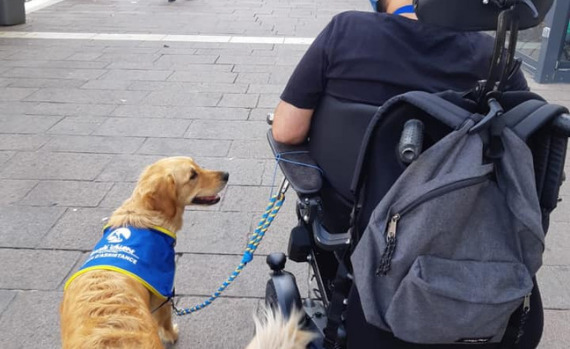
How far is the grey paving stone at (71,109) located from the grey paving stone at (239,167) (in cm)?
173

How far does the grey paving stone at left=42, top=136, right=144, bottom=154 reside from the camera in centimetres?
494

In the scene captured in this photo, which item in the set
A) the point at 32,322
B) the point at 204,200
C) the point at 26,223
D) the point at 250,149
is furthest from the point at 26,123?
the point at 204,200

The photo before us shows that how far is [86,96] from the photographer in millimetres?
6352

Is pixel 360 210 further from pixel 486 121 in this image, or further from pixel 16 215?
pixel 16 215

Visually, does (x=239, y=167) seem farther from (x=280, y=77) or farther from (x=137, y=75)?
(x=137, y=75)

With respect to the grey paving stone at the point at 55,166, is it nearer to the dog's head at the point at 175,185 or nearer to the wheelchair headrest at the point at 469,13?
the dog's head at the point at 175,185

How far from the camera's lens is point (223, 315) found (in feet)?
9.88

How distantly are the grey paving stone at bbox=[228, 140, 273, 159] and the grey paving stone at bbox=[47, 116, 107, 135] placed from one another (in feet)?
4.83

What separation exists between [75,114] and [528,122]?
5143mm

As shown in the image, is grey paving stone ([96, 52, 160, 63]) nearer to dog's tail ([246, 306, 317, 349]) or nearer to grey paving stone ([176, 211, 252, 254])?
grey paving stone ([176, 211, 252, 254])

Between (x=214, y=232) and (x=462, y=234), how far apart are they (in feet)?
7.93

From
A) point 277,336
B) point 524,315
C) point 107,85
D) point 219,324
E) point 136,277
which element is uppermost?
point 524,315

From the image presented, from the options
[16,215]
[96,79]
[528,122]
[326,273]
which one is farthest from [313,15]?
[528,122]

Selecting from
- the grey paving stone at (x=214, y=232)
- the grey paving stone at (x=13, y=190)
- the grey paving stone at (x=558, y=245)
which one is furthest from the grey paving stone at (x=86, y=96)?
the grey paving stone at (x=558, y=245)
